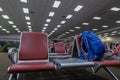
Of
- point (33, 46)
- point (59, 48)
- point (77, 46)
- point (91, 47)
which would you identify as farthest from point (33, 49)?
point (59, 48)

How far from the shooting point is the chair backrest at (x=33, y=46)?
246 cm

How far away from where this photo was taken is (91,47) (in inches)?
97.3

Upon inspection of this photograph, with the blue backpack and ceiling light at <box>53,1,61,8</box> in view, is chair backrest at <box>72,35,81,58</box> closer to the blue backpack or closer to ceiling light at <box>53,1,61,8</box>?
the blue backpack

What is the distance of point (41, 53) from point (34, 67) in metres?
0.90

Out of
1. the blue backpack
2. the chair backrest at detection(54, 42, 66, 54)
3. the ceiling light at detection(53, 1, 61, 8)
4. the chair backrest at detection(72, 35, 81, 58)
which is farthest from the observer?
the ceiling light at detection(53, 1, 61, 8)

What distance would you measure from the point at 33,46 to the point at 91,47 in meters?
1.08

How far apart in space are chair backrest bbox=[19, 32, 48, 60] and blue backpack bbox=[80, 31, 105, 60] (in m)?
0.75

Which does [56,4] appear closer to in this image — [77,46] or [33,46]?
[77,46]

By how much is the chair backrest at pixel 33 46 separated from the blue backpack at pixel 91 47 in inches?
29.7

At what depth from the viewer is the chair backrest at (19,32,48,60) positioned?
2.46 metres

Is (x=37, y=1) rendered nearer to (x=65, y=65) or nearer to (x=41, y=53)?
(x=41, y=53)

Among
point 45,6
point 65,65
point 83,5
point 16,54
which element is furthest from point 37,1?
point 65,65

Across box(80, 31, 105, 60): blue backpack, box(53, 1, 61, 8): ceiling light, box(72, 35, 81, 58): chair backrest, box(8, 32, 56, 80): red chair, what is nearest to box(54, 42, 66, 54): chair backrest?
box(53, 1, 61, 8): ceiling light

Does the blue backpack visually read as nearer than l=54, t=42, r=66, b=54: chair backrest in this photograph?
Yes
